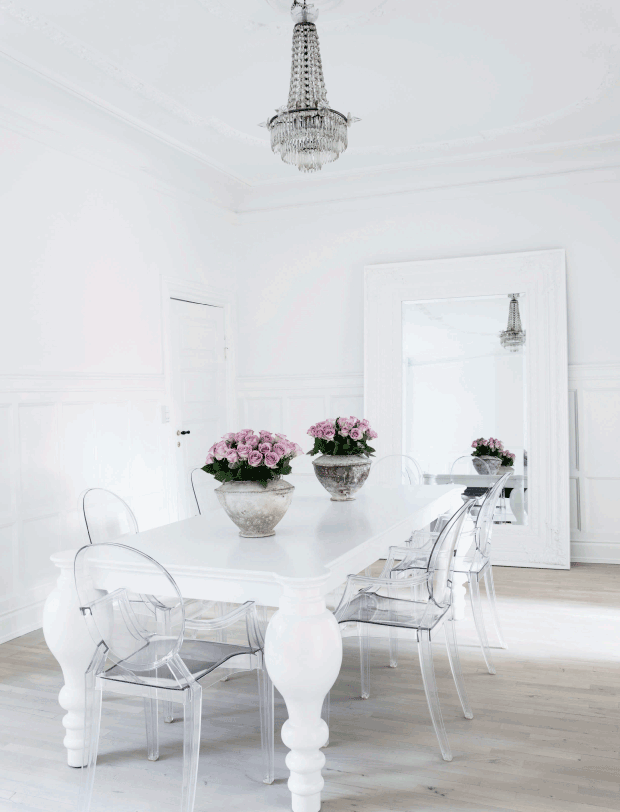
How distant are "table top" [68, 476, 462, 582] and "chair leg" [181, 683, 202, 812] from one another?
14.4 inches

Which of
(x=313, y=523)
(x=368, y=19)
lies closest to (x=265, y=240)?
(x=368, y=19)

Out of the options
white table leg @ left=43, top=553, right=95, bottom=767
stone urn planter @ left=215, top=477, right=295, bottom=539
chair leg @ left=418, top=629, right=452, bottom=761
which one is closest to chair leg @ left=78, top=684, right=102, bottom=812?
white table leg @ left=43, top=553, right=95, bottom=767

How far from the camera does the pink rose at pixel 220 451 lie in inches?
103

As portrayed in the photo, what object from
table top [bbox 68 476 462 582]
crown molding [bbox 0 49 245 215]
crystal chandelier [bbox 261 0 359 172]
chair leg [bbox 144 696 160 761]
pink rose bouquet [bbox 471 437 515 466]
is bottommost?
chair leg [bbox 144 696 160 761]

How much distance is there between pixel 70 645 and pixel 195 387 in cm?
343

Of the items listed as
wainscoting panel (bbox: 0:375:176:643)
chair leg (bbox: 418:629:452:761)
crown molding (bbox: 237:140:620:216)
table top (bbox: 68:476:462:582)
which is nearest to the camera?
table top (bbox: 68:476:462:582)

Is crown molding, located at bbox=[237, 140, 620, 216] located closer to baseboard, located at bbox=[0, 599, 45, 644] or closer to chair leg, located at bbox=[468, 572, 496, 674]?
chair leg, located at bbox=[468, 572, 496, 674]

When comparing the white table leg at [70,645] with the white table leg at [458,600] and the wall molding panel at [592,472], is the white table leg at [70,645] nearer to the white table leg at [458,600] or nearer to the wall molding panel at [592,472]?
the white table leg at [458,600]

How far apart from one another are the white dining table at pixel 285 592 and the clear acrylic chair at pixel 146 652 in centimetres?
8

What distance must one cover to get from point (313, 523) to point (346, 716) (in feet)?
2.55

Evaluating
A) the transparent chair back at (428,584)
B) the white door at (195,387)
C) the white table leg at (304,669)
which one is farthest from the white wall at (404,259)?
the white table leg at (304,669)

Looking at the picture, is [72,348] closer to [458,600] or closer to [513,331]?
[458,600]

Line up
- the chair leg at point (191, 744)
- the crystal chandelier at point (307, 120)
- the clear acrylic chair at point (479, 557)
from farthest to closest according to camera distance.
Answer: the clear acrylic chair at point (479, 557) < the crystal chandelier at point (307, 120) < the chair leg at point (191, 744)

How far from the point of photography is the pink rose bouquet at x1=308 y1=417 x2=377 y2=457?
3485 mm
